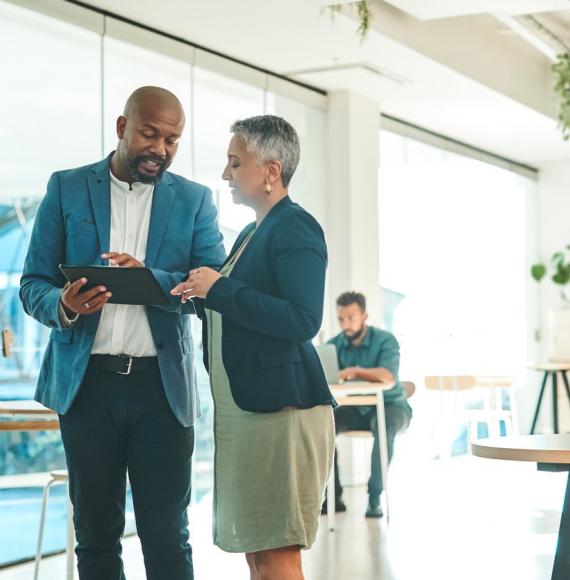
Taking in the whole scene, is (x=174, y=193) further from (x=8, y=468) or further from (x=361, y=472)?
(x=361, y=472)

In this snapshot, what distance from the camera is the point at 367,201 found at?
7.86 meters

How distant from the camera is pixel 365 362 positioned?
21.0ft

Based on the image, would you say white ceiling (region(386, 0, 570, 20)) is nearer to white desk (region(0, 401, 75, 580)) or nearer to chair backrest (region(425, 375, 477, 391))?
chair backrest (region(425, 375, 477, 391))

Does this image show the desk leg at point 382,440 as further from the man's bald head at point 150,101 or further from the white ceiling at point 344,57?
the man's bald head at point 150,101

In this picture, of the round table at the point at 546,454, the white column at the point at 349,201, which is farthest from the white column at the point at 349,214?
the round table at the point at 546,454

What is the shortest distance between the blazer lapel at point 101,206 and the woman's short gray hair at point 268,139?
383 millimetres

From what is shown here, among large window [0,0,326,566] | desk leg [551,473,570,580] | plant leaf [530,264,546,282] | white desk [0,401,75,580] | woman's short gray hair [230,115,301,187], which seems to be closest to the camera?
woman's short gray hair [230,115,301,187]

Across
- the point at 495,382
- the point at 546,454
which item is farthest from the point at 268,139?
the point at 495,382

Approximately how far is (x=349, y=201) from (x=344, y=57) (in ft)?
4.11

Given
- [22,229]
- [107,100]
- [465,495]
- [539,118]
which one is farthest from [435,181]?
[22,229]

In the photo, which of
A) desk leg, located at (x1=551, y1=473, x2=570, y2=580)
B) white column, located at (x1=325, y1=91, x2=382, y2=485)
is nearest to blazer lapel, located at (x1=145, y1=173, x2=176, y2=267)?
desk leg, located at (x1=551, y1=473, x2=570, y2=580)

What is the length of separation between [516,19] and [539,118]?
6.54 feet

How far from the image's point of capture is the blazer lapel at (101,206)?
8.41 feet

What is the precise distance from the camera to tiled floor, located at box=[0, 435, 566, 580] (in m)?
4.63
